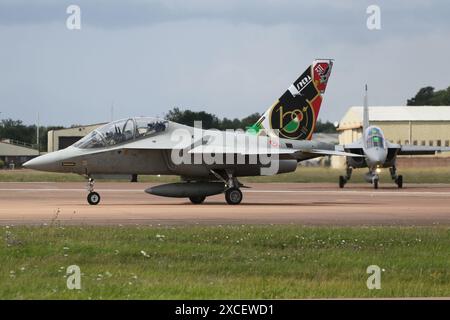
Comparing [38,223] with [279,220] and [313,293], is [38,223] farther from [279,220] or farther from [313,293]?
[313,293]

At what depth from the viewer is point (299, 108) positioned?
32.2 m

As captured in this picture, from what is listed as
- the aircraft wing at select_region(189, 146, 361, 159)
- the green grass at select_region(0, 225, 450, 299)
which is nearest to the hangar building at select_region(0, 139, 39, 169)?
the aircraft wing at select_region(189, 146, 361, 159)

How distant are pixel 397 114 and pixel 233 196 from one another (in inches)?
3096

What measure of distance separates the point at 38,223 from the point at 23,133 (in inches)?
3100

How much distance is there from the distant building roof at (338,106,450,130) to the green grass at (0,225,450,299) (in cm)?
8576

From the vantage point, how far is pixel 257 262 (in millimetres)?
13727

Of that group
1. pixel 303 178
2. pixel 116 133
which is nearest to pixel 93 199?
pixel 116 133

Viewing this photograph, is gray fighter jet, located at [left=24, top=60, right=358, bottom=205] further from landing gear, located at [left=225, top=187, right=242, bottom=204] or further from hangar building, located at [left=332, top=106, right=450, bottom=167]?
hangar building, located at [left=332, top=106, right=450, bottom=167]

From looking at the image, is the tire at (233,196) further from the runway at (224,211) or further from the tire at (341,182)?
the tire at (341,182)

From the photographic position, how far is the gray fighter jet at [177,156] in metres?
27.8

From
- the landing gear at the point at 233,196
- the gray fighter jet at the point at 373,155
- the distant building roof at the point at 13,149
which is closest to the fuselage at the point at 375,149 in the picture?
the gray fighter jet at the point at 373,155

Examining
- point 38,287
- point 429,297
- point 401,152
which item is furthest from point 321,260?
point 401,152

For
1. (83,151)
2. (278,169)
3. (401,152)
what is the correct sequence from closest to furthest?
1. (83,151)
2. (278,169)
3. (401,152)

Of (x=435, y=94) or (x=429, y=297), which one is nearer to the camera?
(x=429, y=297)
